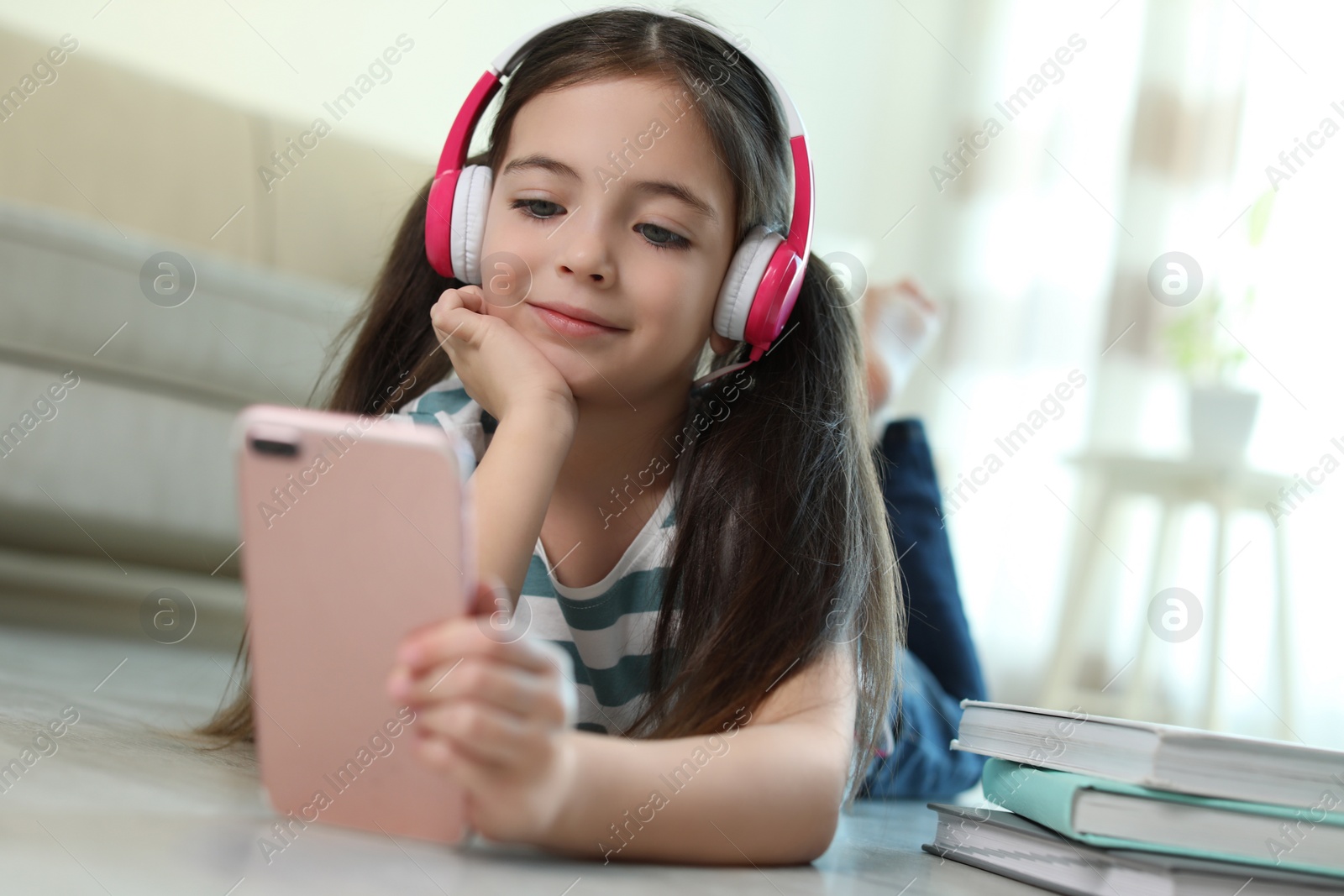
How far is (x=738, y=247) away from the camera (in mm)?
897

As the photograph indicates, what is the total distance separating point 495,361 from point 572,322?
0.07 metres

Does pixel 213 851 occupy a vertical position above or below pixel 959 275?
below

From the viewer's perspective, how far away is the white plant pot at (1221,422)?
7.68ft

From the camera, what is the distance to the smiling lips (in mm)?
824

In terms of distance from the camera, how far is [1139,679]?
8.01 ft

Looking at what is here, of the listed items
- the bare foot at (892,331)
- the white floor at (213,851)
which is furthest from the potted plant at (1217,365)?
the white floor at (213,851)

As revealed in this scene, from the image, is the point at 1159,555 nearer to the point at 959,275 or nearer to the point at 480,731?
the point at 959,275

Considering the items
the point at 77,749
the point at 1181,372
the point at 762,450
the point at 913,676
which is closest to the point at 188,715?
the point at 77,749

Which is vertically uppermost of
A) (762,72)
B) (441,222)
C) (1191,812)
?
(762,72)

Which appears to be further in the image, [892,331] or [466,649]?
[892,331]

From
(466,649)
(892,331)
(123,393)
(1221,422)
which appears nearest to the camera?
(466,649)

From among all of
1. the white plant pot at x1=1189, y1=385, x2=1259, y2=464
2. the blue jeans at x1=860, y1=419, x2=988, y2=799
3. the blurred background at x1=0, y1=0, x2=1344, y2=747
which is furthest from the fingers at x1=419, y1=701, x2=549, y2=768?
the white plant pot at x1=1189, y1=385, x2=1259, y2=464

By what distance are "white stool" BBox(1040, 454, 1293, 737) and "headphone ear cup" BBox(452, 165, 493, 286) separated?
6.44 feet

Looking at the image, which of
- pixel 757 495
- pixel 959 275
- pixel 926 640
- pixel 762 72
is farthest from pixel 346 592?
pixel 959 275
